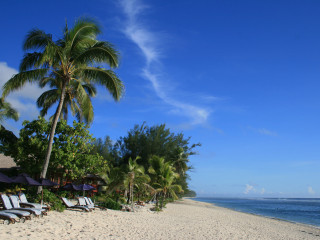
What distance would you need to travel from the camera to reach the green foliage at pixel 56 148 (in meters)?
17.2

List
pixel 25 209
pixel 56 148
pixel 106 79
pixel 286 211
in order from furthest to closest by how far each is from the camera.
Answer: pixel 286 211
pixel 56 148
pixel 106 79
pixel 25 209

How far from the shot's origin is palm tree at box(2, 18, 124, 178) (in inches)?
510

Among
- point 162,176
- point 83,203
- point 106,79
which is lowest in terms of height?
point 83,203

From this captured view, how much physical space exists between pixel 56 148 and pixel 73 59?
256 inches

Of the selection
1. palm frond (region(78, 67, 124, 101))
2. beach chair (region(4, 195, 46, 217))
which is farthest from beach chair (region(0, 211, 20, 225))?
palm frond (region(78, 67, 124, 101))

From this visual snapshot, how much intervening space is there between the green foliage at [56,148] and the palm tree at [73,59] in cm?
401

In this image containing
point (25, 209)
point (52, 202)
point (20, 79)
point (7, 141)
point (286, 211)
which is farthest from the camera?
point (286, 211)

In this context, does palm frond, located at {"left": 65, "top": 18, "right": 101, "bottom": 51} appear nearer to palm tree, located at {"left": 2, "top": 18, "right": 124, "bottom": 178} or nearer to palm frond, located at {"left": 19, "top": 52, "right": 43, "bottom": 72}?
palm tree, located at {"left": 2, "top": 18, "right": 124, "bottom": 178}

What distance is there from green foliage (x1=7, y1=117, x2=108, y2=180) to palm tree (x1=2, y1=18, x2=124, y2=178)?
4.01 m

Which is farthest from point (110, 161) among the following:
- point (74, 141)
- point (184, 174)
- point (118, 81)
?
point (118, 81)

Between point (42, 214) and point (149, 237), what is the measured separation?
4084 millimetres

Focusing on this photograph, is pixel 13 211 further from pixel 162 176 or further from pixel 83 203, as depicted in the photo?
pixel 162 176

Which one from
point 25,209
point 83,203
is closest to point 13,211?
point 25,209

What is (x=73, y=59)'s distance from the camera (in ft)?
45.6
